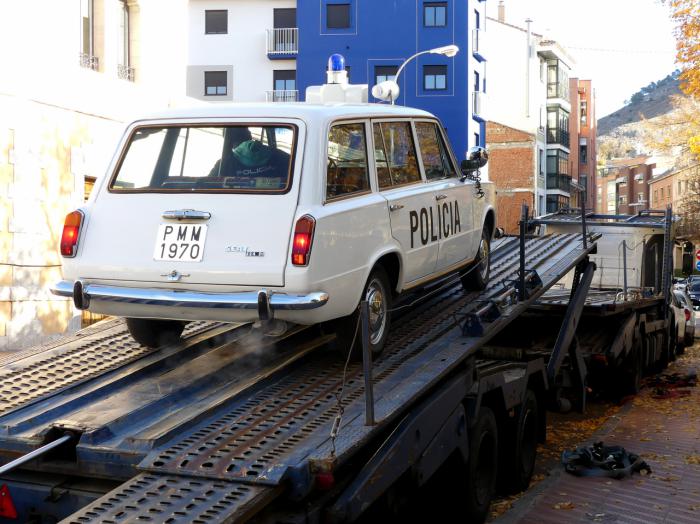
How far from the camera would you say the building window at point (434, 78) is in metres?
46.4

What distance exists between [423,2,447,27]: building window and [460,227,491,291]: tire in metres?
39.2

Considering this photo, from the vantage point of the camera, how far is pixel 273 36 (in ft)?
156

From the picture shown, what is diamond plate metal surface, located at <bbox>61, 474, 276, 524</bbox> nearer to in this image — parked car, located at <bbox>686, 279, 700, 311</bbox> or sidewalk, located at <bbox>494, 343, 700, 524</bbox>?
sidewalk, located at <bbox>494, 343, 700, 524</bbox>

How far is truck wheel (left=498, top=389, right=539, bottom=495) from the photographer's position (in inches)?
301

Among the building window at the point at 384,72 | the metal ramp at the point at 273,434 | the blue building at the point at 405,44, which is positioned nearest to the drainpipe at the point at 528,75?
the blue building at the point at 405,44

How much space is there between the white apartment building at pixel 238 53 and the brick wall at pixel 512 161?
18168 mm

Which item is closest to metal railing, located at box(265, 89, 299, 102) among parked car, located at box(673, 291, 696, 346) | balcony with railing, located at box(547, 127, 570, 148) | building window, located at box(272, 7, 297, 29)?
building window, located at box(272, 7, 297, 29)

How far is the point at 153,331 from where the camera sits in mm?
6625

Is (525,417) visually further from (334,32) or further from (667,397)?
(334,32)

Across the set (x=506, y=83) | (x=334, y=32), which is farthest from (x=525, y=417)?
(x=506, y=83)

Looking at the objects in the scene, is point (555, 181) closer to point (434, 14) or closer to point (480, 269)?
point (434, 14)

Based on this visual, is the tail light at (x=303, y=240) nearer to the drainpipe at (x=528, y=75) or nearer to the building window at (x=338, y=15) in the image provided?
the building window at (x=338, y=15)

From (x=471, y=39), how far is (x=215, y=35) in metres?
13.0

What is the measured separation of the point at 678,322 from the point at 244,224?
1506 cm
